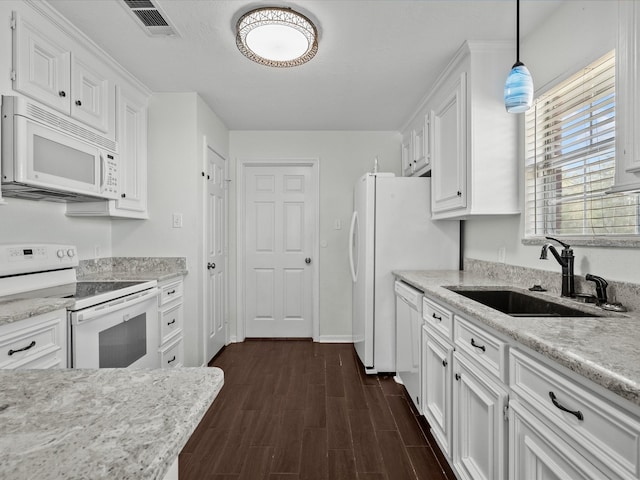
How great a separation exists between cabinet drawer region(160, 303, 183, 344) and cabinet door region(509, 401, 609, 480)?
219cm

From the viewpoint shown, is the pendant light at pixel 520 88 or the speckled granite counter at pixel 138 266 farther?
the speckled granite counter at pixel 138 266

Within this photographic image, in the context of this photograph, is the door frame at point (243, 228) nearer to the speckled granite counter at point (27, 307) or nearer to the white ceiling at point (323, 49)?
the white ceiling at point (323, 49)

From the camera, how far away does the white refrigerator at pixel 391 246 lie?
2.86 m

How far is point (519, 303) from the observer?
6.15 ft

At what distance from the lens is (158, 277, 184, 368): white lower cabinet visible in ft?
8.00


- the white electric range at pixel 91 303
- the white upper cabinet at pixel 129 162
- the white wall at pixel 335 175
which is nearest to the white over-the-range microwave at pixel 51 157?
the white upper cabinet at pixel 129 162

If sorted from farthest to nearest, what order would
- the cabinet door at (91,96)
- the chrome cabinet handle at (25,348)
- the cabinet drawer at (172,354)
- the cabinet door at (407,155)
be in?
1. the cabinet door at (407,155)
2. the cabinet drawer at (172,354)
3. the cabinet door at (91,96)
4. the chrome cabinet handle at (25,348)

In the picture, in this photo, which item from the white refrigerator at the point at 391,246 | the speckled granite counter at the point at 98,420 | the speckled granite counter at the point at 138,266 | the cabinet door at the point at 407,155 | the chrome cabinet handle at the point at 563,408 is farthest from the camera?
the cabinet door at the point at 407,155

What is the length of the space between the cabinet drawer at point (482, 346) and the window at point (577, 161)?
77cm

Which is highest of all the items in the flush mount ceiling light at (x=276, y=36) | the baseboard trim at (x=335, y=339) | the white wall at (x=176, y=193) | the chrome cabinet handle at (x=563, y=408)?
the flush mount ceiling light at (x=276, y=36)

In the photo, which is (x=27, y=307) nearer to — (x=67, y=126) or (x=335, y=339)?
(x=67, y=126)

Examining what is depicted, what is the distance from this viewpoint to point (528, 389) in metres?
1.07

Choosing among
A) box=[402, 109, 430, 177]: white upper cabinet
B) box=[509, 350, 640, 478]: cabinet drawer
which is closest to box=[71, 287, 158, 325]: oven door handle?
box=[509, 350, 640, 478]: cabinet drawer

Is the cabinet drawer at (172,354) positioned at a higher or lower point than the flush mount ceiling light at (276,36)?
lower
